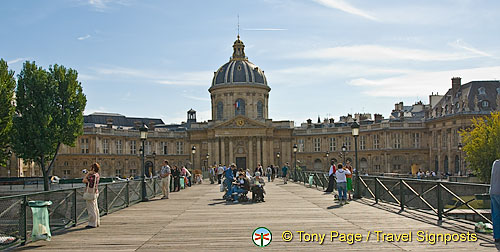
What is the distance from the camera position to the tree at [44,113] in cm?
5006

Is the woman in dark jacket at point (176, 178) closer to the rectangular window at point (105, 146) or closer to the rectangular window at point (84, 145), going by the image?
the rectangular window at point (84, 145)

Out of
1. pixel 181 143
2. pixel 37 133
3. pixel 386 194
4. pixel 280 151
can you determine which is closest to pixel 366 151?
pixel 280 151

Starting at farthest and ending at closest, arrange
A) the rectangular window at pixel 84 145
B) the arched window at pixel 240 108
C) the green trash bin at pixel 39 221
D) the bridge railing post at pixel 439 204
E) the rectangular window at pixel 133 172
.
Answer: the arched window at pixel 240 108 → the rectangular window at pixel 133 172 → the rectangular window at pixel 84 145 → the bridge railing post at pixel 439 204 → the green trash bin at pixel 39 221

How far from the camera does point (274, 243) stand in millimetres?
12875

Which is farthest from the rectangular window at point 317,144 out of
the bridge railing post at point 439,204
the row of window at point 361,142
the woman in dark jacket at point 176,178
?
the bridge railing post at point 439,204

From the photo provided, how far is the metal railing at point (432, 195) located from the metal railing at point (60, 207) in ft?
35.5

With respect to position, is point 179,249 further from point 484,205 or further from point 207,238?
point 484,205

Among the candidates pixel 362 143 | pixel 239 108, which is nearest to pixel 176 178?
pixel 239 108

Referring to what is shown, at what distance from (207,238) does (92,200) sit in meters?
4.51

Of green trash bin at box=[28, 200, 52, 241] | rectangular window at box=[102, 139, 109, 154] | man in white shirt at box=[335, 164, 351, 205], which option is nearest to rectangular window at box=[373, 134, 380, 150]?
rectangular window at box=[102, 139, 109, 154]

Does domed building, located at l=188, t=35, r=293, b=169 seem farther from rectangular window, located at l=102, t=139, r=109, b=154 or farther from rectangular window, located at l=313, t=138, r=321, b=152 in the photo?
rectangular window, located at l=102, t=139, r=109, b=154

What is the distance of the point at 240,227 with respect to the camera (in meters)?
15.7

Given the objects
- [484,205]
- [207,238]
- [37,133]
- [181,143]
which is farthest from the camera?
[181,143]

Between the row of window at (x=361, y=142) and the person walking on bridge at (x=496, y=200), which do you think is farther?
the row of window at (x=361, y=142)
